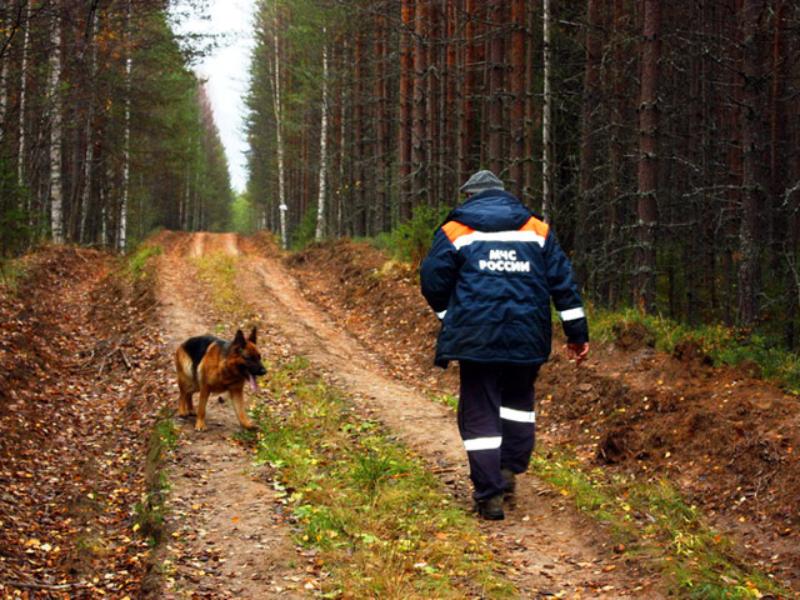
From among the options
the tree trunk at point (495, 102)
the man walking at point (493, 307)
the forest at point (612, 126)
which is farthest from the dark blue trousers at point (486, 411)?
the tree trunk at point (495, 102)

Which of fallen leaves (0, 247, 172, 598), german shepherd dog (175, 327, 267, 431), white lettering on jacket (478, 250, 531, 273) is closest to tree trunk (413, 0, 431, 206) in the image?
fallen leaves (0, 247, 172, 598)

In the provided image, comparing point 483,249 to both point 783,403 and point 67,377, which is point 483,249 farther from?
point 67,377

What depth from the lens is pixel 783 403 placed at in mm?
7676

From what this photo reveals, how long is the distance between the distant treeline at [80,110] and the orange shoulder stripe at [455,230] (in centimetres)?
467

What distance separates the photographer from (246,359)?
8.45 metres

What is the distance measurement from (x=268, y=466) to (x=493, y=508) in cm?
257

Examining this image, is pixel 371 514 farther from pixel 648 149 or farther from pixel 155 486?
pixel 648 149

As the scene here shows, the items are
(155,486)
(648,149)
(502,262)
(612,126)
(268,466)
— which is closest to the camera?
(502,262)

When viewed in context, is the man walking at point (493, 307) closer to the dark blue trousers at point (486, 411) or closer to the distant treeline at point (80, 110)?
the dark blue trousers at point (486, 411)

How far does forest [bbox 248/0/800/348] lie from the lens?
12.2 m

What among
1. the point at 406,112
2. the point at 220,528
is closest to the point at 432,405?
the point at 220,528

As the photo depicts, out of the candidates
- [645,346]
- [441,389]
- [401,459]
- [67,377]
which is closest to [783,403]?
[645,346]

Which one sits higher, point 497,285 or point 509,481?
point 497,285

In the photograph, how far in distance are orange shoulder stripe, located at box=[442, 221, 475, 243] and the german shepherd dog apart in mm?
3133
